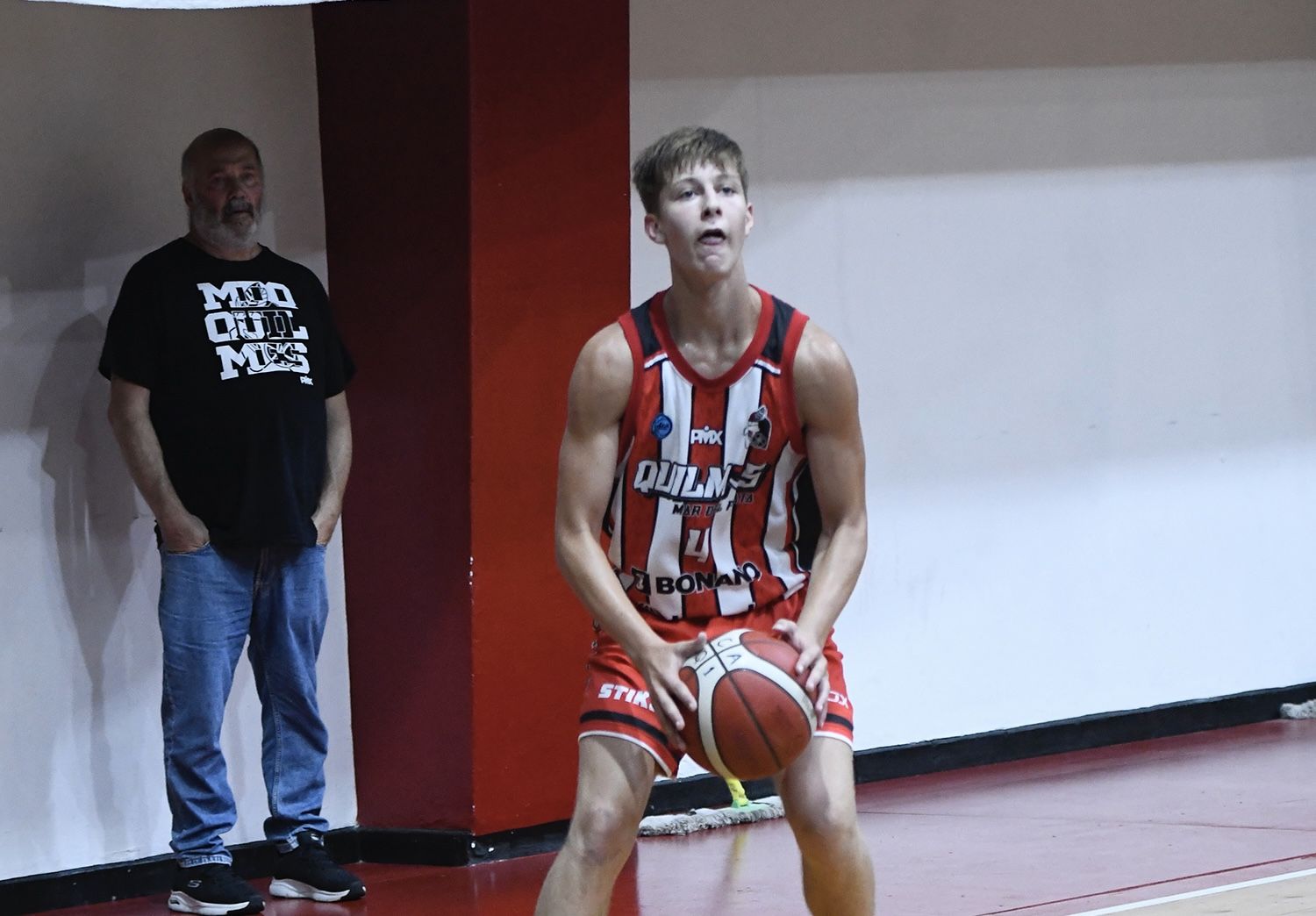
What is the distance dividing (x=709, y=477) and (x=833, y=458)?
0.25 metres

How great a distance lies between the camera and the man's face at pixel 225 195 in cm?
520

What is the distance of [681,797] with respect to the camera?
6480 mm

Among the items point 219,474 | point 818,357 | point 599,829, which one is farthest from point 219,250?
point 599,829

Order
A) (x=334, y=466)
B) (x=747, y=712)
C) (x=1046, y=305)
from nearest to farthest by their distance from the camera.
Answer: (x=747, y=712), (x=334, y=466), (x=1046, y=305)

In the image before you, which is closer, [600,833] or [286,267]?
[600,833]

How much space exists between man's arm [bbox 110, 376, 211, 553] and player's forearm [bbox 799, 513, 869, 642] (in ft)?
6.51

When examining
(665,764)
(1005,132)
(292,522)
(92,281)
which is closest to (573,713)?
(292,522)

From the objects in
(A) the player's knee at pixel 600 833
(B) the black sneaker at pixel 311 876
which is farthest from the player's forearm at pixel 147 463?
(A) the player's knee at pixel 600 833

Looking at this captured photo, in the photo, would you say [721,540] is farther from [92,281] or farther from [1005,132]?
[1005,132]

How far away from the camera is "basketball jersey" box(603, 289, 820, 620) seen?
384cm

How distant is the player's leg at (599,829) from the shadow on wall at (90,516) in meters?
2.34

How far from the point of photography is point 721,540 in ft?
12.8

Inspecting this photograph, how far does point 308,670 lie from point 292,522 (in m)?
0.46

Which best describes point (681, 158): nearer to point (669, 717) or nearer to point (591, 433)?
point (591, 433)
